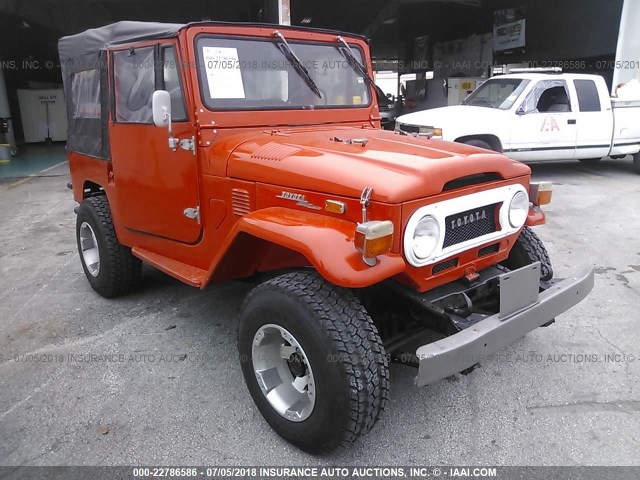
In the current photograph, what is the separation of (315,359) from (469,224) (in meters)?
1.14

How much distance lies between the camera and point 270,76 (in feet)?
11.5

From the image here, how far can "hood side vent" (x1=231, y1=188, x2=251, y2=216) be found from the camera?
3.04m

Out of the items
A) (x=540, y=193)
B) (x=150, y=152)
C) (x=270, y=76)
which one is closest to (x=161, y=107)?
(x=150, y=152)

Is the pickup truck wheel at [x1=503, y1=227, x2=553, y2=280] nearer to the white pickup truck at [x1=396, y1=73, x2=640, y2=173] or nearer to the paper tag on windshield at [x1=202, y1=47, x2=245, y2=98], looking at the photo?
the paper tag on windshield at [x1=202, y1=47, x2=245, y2=98]

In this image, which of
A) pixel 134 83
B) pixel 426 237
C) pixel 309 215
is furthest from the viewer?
pixel 134 83

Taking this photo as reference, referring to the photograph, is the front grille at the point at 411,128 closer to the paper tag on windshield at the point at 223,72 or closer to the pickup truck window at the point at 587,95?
the pickup truck window at the point at 587,95

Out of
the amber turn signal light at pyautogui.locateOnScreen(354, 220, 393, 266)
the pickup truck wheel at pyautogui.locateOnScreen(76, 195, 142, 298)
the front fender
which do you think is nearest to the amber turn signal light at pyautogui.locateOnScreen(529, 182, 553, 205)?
the front fender

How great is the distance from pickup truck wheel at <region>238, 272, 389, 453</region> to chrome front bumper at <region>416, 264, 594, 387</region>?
24 centimetres

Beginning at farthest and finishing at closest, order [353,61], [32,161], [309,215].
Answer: [32,161], [353,61], [309,215]

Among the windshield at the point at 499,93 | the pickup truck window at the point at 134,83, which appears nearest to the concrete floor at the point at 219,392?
the pickup truck window at the point at 134,83

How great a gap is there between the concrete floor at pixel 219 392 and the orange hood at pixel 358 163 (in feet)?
4.28

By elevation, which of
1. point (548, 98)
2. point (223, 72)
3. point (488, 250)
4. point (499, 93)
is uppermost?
point (223, 72)

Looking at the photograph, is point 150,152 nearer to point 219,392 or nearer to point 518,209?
point 219,392

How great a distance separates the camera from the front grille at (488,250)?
9.85 ft
